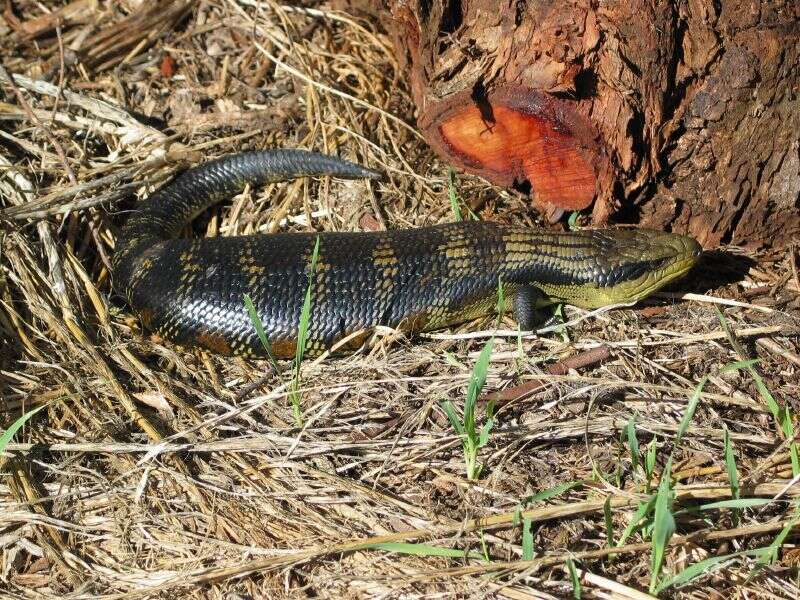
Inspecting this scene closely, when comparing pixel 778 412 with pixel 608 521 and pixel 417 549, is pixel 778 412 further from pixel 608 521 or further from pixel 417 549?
pixel 417 549

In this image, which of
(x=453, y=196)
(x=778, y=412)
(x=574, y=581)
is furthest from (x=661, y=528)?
(x=453, y=196)

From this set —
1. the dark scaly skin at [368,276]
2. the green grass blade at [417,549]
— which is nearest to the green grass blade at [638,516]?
the green grass blade at [417,549]

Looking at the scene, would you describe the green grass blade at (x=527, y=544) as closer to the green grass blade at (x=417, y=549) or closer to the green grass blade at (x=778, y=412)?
the green grass blade at (x=417, y=549)

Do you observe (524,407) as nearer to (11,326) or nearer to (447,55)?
(447,55)

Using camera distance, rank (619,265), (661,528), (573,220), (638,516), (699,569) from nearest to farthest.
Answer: (661,528)
(699,569)
(638,516)
(619,265)
(573,220)

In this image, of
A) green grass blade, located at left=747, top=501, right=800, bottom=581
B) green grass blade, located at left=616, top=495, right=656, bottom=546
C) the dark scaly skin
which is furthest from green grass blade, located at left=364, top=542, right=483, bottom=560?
the dark scaly skin

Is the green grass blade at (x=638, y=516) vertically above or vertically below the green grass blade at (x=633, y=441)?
below
